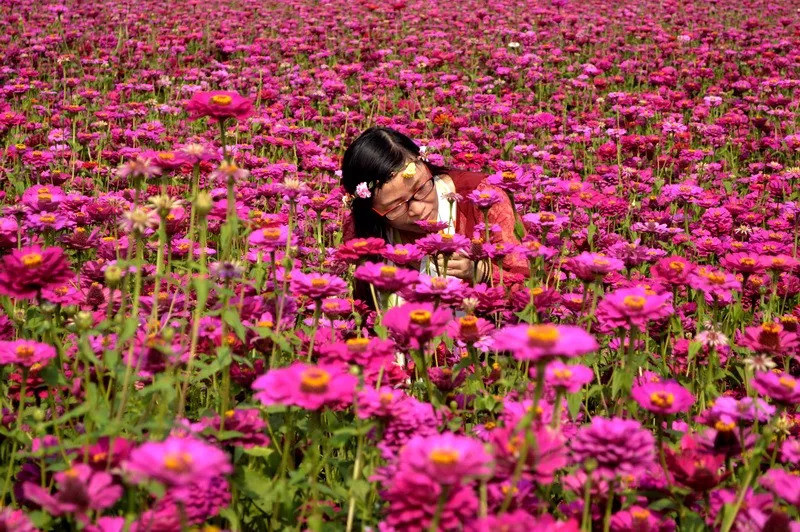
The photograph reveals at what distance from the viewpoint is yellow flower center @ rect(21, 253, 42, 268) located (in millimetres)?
1730

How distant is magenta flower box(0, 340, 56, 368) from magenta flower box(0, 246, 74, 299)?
109 mm

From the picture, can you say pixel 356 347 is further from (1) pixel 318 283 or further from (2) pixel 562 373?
(2) pixel 562 373

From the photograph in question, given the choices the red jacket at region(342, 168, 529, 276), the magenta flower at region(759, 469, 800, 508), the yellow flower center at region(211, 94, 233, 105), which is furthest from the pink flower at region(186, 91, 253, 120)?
the red jacket at region(342, 168, 529, 276)

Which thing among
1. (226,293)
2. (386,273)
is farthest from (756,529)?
(226,293)

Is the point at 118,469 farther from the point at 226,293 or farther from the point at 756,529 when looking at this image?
the point at 756,529

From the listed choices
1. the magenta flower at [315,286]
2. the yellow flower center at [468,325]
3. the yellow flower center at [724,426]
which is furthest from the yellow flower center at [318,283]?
the yellow flower center at [724,426]

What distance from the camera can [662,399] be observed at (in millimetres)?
1627

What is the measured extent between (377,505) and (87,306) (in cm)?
133

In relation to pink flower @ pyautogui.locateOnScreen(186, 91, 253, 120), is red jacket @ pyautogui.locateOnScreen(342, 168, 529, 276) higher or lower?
lower

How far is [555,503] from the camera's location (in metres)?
2.12

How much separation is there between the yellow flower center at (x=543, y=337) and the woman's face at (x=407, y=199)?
6.78 ft

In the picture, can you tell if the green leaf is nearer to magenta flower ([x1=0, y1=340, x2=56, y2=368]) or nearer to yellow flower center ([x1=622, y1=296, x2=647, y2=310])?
magenta flower ([x1=0, y1=340, x2=56, y2=368])

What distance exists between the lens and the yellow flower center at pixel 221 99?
203 cm

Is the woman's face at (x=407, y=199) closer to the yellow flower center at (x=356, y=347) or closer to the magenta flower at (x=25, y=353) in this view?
the yellow flower center at (x=356, y=347)
